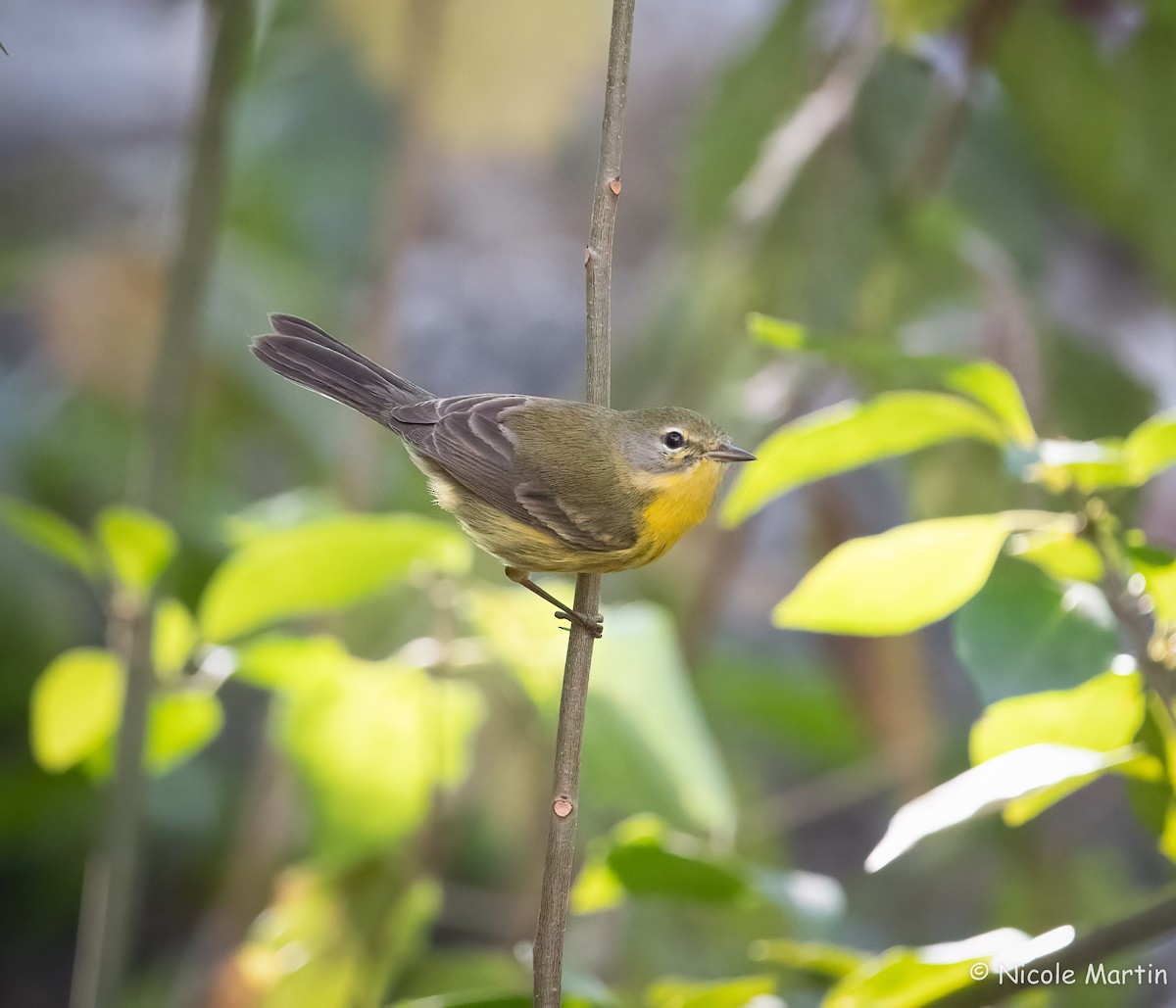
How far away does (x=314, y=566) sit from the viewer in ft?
5.27

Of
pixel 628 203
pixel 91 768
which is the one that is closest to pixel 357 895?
pixel 91 768

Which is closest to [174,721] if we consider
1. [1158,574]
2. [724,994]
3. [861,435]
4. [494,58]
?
[724,994]

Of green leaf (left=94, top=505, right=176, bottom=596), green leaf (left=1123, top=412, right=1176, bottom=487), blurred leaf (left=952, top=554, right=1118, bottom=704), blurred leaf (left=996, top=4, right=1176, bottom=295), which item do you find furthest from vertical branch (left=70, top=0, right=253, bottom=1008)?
blurred leaf (left=996, top=4, right=1176, bottom=295)

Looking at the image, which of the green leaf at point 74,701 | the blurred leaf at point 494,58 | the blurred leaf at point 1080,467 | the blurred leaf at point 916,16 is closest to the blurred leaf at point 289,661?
the green leaf at point 74,701

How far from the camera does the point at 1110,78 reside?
236 cm

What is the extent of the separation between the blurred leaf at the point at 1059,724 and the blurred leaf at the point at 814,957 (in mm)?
241

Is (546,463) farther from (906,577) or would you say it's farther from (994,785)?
(994,785)

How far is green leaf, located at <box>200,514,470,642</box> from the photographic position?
158 centimetres

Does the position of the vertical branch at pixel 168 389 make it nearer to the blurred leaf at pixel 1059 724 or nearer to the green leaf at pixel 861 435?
the green leaf at pixel 861 435

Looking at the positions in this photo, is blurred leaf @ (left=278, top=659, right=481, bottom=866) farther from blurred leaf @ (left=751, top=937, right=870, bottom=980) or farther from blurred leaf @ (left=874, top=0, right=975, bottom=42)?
blurred leaf @ (left=874, top=0, right=975, bottom=42)

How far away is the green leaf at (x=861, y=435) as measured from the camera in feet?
4.35

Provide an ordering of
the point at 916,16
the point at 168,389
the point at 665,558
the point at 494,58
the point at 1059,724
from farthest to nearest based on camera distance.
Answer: the point at 494,58 < the point at 665,558 < the point at 916,16 < the point at 168,389 < the point at 1059,724

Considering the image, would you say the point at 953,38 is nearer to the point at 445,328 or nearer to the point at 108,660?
the point at 108,660

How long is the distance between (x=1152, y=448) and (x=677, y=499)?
83cm
